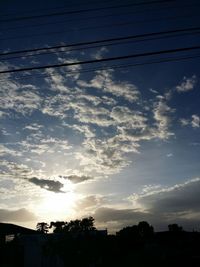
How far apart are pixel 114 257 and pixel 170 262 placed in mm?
7904

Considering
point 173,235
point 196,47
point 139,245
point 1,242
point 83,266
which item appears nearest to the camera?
point 196,47

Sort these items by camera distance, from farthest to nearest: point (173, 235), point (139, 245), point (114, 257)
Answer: point (173, 235)
point (139, 245)
point (114, 257)

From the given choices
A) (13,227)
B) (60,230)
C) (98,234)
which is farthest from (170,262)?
(13,227)

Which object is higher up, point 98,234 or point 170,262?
point 98,234

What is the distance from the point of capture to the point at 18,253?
1531 inches

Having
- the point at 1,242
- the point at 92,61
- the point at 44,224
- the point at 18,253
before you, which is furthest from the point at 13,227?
the point at 44,224

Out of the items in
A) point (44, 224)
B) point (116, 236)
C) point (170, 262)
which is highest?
point (44, 224)

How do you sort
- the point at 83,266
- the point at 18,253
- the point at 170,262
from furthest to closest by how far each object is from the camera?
the point at 18,253
the point at 170,262
the point at 83,266

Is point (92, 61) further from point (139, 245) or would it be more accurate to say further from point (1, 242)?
point (1, 242)

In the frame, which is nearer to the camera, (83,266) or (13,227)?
(83,266)

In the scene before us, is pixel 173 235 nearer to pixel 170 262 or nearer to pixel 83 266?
pixel 170 262

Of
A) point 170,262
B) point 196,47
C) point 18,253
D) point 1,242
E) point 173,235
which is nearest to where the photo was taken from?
point 196,47

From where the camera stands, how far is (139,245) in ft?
100

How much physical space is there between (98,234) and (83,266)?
2.71 meters
